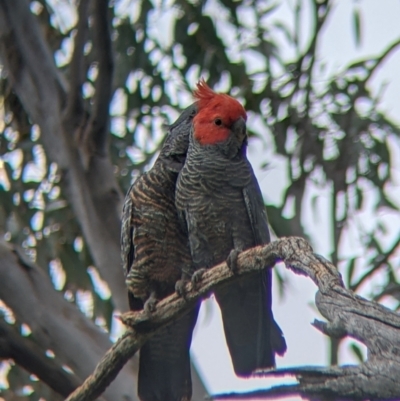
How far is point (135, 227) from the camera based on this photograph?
2.81 meters

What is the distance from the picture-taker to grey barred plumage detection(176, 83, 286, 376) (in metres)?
2.67

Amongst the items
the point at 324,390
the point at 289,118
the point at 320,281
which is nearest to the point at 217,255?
the point at 320,281

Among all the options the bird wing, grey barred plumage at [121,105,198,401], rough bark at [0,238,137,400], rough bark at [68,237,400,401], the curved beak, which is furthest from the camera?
rough bark at [0,238,137,400]

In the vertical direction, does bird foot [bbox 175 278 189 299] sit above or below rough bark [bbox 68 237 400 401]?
above

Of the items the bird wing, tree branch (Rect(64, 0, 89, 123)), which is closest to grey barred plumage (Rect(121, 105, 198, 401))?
the bird wing

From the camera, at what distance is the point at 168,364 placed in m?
2.88

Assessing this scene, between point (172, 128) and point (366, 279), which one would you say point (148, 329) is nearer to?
point (172, 128)

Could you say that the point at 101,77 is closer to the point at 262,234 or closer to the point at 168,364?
the point at 262,234

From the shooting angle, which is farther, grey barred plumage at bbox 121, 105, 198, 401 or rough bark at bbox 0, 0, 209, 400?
rough bark at bbox 0, 0, 209, 400

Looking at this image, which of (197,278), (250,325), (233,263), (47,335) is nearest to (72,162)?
(47,335)

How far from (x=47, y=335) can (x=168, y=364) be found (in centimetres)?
92

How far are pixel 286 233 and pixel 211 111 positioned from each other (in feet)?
4.25

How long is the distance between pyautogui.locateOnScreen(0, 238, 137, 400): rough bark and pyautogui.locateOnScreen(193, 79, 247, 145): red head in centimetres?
119

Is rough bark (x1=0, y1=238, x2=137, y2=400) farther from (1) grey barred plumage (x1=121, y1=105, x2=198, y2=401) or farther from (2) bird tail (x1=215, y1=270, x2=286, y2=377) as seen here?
(2) bird tail (x1=215, y1=270, x2=286, y2=377)
